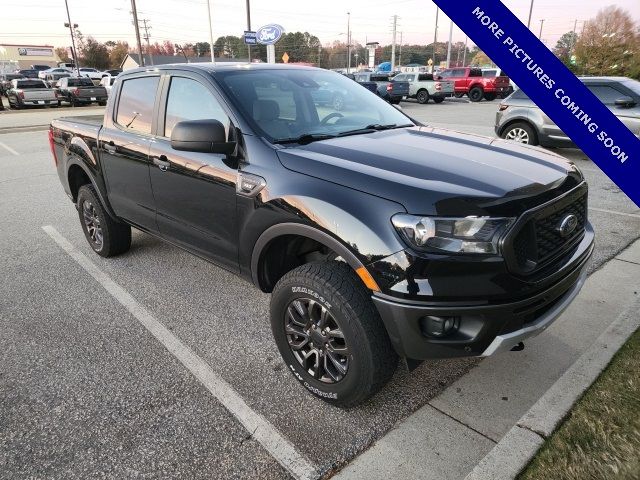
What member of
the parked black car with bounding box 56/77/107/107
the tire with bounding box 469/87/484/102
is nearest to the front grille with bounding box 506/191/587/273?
the parked black car with bounding box 56/77/107/107

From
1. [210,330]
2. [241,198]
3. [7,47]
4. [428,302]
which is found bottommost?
[210,330]

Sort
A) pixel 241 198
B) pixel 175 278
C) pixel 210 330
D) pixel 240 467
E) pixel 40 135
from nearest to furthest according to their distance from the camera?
pixel 240 467 → pixel 241 198 → pixel 210 330 → pixel 175 278 → pixel 40 135

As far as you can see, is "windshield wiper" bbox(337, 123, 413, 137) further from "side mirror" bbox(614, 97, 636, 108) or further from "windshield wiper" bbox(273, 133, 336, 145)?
"side mirror" bbox(614, 97, 636, 108)

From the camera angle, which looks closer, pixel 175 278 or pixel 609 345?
pixel 609 345

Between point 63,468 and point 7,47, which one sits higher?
point 7,47

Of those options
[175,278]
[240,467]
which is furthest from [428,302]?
[175,278]

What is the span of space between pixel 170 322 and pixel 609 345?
3.05m

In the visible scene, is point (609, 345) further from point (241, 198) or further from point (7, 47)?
point (7, 47)

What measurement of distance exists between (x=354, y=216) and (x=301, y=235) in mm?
430

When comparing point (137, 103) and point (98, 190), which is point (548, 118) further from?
point (98, 190)

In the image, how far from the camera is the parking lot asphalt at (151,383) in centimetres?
229

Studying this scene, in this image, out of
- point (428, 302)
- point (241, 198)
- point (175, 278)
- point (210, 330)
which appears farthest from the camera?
point (175, 278)

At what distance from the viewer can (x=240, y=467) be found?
2.21m

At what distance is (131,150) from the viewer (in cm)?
381
